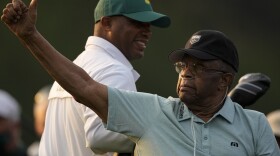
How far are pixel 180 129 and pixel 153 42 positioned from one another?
8150 millimetres

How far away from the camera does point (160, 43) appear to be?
14.2m

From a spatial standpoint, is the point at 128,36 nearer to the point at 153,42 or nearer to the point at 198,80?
the point at 198,80

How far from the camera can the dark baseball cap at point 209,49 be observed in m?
6.27

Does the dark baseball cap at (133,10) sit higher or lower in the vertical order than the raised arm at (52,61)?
lower

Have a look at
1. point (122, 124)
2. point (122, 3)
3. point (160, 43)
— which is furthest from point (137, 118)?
point (160, 43)

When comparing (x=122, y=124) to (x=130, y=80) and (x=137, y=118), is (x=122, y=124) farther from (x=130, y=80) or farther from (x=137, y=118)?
(x=130, y=80)

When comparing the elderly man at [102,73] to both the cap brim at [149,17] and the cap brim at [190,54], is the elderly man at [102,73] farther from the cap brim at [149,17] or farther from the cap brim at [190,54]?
the cap brim at [190,54]

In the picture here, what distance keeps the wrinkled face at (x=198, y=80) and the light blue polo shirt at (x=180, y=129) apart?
74 mm

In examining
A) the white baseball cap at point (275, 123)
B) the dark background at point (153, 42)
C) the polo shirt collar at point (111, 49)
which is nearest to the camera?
the polo shirt collar at point (111, 49)

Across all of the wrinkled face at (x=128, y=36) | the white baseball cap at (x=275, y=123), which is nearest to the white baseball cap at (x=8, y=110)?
the wrinkled face at (x=128, y=36)

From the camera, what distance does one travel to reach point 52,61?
5.87 metres

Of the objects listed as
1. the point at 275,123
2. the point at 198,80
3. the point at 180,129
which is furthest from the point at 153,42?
the point at 180,129

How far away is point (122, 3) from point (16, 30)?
56.2 inches

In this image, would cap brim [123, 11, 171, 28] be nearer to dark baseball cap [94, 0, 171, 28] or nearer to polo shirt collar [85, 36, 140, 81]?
dark baseball cap [94, 0, 171, 28]
